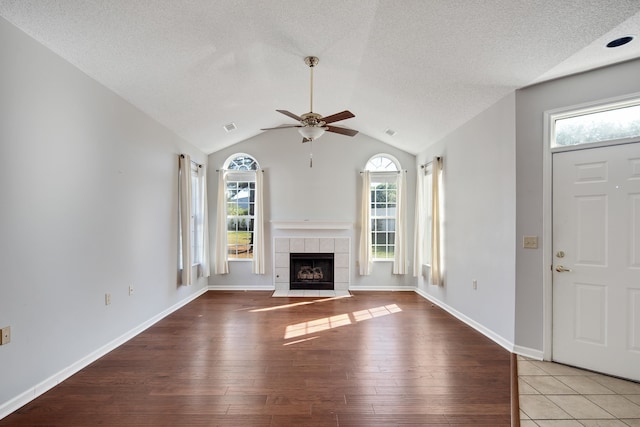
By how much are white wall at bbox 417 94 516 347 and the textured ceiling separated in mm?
320

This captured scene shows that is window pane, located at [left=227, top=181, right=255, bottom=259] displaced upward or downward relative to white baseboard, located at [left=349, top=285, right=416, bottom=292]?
upward

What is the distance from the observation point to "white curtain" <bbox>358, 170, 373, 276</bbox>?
6.14m

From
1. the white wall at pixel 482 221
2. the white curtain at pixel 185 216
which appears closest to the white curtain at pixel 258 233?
the white curtain at pixel 185 216

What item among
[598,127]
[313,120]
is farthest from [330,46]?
[598,127]

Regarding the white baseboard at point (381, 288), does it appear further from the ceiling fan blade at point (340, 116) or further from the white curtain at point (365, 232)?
the ceiling fan blade at point (340, 116)

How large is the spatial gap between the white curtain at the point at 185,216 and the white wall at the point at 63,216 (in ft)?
2.69

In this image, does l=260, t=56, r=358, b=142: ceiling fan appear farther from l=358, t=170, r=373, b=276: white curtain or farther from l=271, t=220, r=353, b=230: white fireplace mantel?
l=271, t=220, r=353, b=230: white fireplace mantel

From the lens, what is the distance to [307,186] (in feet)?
20.7

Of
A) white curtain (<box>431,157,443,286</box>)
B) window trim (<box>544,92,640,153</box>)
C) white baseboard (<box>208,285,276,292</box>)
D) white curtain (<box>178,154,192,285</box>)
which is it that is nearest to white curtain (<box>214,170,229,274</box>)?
white baseboard (<box>208,285,276,292</box>)

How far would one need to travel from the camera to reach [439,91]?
3.74 metres

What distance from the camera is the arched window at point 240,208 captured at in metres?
6.31

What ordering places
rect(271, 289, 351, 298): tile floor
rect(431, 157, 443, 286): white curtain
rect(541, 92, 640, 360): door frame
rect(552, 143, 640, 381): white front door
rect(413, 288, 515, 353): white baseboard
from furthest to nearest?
rect(271, 289, 351, 298): tile floor → rect(431, 157, 443, 286): white curtain → rect(413, 288, 515, 353): white baseboard → rect(541, 92, 640, 360): door frame → rect(552, 143, 640, 381): white front door

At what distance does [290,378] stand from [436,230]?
3412 mm

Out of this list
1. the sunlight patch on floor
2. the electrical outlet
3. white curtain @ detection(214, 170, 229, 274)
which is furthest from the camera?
white curtain @ detection(214, 170, 229, 274)
